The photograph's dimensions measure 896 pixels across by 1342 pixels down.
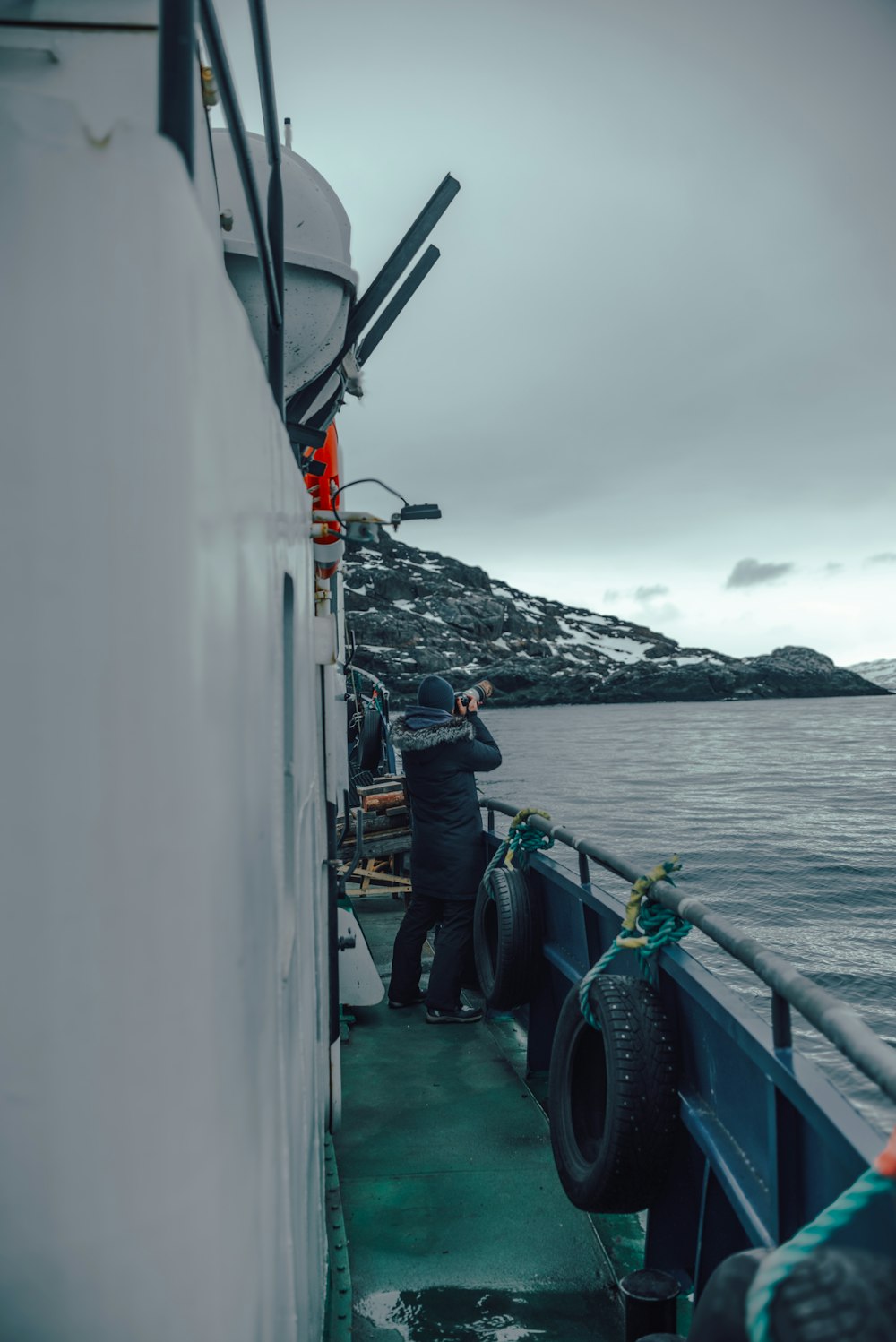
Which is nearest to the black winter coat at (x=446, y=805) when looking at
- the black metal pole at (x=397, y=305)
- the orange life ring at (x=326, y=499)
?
the orange life ring at (x=326, y=499)

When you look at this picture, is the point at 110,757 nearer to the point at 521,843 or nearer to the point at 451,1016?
the point at 521,843

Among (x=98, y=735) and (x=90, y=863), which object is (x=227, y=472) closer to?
(x=98, y=735)

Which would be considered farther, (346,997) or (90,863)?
(346,997)

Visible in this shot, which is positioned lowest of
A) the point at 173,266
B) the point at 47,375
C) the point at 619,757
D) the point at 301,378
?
the point at 619,757

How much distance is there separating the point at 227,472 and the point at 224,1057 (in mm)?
705

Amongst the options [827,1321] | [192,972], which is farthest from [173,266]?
[827,1321]

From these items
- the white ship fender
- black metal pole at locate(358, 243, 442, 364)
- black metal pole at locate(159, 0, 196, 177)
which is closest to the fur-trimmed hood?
the white ship fender

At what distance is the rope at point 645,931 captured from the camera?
11.4 ft

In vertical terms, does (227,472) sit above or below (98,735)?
above

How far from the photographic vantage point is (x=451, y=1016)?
5645 millimetres

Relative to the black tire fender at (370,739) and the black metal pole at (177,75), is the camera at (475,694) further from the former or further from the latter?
the black tire fender at (370,739)

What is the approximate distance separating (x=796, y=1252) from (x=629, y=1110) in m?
1.90

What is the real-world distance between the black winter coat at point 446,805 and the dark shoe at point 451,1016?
0.68 m

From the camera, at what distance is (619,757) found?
69312mm
